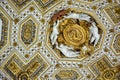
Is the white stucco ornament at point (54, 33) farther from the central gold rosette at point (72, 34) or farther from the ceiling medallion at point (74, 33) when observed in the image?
the central gold rosette at point (72, 34)

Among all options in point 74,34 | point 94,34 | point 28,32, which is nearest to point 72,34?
point 74,34

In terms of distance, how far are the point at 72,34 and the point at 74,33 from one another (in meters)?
0.09

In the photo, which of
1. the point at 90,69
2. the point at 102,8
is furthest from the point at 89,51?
the point at 102,8

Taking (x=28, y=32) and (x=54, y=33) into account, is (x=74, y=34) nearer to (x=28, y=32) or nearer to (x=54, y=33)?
(x=54, y=33)

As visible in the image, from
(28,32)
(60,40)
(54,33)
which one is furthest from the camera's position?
(60,40)

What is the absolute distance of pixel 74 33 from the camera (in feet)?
44.0

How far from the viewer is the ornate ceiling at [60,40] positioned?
12656 mm

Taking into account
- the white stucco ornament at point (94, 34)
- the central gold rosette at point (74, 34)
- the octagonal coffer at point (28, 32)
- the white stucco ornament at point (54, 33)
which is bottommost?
the white stucco ornament at point (94, 34)

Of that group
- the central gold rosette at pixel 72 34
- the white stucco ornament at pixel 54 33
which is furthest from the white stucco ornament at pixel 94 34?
the white stucco ornament at pixel 54 33

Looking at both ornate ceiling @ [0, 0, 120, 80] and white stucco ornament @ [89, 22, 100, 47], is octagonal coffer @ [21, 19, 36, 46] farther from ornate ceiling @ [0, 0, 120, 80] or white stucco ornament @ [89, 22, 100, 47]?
white stucco ornament @ [89, 22, 100, 47]

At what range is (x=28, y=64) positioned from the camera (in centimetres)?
1318

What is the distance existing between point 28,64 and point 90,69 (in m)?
2.50

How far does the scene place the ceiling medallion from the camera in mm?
13039

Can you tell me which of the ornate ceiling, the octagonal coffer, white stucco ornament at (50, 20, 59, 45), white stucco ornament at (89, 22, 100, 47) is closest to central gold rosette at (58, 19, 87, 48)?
the ornate ceiling
